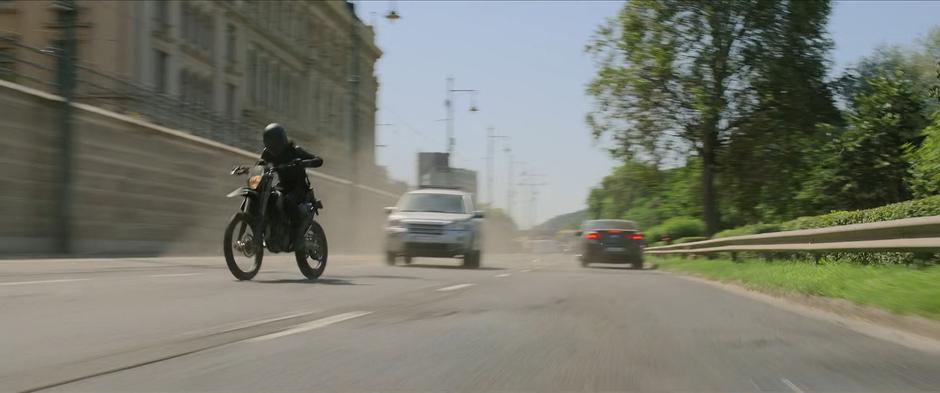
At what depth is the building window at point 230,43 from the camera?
49.9m

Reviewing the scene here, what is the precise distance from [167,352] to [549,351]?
2.11 m

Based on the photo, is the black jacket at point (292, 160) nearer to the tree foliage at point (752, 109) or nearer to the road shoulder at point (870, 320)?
the road shoulder at point (870, 320)

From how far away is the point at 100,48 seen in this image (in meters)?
36.9

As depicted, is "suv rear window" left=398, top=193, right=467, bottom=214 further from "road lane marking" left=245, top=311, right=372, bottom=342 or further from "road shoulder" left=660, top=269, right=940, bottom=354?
"road lane marking" left=245, top=311, right=372, bottom=342

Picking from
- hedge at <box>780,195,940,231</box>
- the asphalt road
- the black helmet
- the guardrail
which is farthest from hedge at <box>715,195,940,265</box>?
the black helmet

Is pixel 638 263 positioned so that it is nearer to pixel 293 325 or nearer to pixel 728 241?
pixel 728 241

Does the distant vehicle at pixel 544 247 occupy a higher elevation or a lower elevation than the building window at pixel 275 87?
lower

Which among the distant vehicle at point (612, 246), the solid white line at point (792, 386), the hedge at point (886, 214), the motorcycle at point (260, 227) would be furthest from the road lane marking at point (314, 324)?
the distant vehicle at point (612, 246)

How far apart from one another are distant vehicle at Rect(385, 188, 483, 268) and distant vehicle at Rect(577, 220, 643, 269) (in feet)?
29.2

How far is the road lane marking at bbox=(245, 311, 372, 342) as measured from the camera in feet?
20.3

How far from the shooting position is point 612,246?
30422 mm

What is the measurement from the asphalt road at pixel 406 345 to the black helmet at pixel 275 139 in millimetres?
1781

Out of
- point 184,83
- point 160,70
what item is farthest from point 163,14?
point 184,83

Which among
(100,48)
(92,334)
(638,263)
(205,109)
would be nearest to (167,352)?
(92,334)
